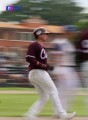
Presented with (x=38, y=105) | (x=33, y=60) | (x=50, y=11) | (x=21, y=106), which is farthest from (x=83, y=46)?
(x=50, y=11)

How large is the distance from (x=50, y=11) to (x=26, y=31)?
3755cm

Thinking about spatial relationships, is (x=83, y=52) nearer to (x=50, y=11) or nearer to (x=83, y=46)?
(x=83, y=46)

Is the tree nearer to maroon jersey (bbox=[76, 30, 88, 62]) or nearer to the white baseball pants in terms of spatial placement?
maroon jersey (bbox=[76, 30, 88, 62])

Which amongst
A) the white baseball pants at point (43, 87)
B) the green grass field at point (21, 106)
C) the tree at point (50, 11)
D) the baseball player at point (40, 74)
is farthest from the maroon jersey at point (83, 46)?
the tree at point (50, 11)

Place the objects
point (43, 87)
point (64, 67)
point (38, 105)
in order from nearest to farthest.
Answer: point (43, 87), point (38, 105), point (64, 67)

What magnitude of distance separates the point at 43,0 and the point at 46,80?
74217 millimetres

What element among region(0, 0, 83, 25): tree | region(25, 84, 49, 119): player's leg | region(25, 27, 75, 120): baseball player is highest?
region(25, 27, 75, 120): baseball player

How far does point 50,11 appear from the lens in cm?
8475

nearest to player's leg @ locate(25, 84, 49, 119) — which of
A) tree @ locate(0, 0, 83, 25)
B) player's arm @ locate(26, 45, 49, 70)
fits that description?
player's arm @ locate(26, 45, 49, 70)

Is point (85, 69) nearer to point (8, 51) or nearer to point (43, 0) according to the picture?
point (8, 51)

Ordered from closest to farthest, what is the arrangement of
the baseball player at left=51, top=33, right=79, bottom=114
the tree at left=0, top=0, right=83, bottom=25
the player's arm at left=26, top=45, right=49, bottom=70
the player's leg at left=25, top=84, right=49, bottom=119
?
the player's arm at left=26, top=45, right=49, bottom=70 < the player's leg at left=25, top=84, right=49, bottom=119 < the baseball player at left=51, top=33, right=79, bottom=114 < the tree at left=0, top=0, right=83, bottom=25

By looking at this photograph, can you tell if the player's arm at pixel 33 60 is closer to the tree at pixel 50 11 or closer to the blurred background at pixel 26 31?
the blurred background at pixel 26 31

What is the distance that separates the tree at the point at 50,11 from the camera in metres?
77.2

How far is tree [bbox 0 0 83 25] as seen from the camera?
77.2 m
